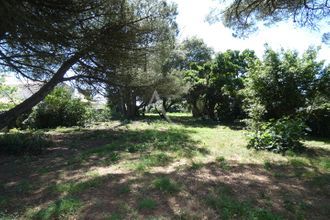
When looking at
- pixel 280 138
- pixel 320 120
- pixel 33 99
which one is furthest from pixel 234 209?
pixel 320 120

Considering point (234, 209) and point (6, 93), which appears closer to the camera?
point (234, 209)

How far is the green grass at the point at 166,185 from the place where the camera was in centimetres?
434

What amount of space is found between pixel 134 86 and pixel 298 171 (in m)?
6.56

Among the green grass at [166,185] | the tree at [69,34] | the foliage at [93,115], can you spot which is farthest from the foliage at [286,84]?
the foliage at [93,115]

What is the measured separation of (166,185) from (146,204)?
67cm

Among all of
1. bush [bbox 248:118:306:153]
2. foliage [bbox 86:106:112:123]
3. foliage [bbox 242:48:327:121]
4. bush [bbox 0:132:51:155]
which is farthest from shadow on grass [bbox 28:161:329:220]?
foliage [bbox 86:106:112:123]

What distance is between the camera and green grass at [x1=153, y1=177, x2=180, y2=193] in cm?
434

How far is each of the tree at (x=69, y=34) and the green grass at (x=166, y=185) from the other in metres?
3.60

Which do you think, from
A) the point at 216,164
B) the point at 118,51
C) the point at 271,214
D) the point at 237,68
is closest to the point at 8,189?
the point at 216,164

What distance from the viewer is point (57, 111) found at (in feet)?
45.3

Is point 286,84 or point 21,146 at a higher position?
point 286,84

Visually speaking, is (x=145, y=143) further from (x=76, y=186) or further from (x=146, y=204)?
(x=146, y=204)

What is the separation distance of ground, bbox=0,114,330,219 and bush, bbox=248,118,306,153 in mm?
324

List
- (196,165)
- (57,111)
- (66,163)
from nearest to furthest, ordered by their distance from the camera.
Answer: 1. (196,165)
2. (66,163)
3. (57,111)
